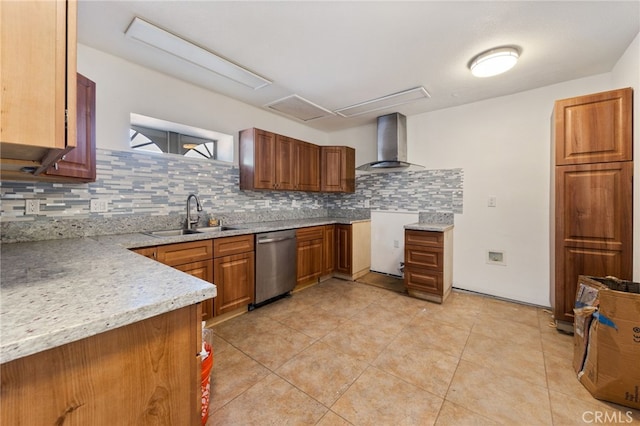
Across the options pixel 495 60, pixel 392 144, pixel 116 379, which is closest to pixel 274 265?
pixel 116 379

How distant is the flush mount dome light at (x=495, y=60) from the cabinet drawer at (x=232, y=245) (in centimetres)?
265

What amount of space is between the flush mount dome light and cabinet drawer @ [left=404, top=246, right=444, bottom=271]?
1833 millimetres

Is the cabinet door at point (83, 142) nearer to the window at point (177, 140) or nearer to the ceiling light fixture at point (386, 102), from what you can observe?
the window at point (177, 140)

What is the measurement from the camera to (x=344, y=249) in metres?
3.73

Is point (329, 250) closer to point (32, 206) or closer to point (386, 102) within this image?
point (386, 102)

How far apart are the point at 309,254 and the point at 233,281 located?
3.70 ft

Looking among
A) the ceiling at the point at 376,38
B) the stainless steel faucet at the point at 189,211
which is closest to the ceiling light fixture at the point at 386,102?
the ceiling at the point at 376,38

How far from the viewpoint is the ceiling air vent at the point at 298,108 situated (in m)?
3.12

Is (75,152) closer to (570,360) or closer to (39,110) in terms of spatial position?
(39,110)

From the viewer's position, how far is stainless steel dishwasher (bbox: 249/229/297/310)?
272 centimetres

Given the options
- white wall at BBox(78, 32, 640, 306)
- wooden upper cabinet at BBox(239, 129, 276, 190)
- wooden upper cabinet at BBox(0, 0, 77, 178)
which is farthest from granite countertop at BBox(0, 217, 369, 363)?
wooden upper cabinet at BBox(239, 129, 276, 190)

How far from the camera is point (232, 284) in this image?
8.19ft

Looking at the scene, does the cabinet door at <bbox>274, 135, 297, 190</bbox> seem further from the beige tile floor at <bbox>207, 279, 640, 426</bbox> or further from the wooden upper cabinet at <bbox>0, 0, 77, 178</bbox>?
the wooden upper cabinet at <bbox>0, 0, 77, 178</bbox>

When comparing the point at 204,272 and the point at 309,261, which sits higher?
the point at 204,272
